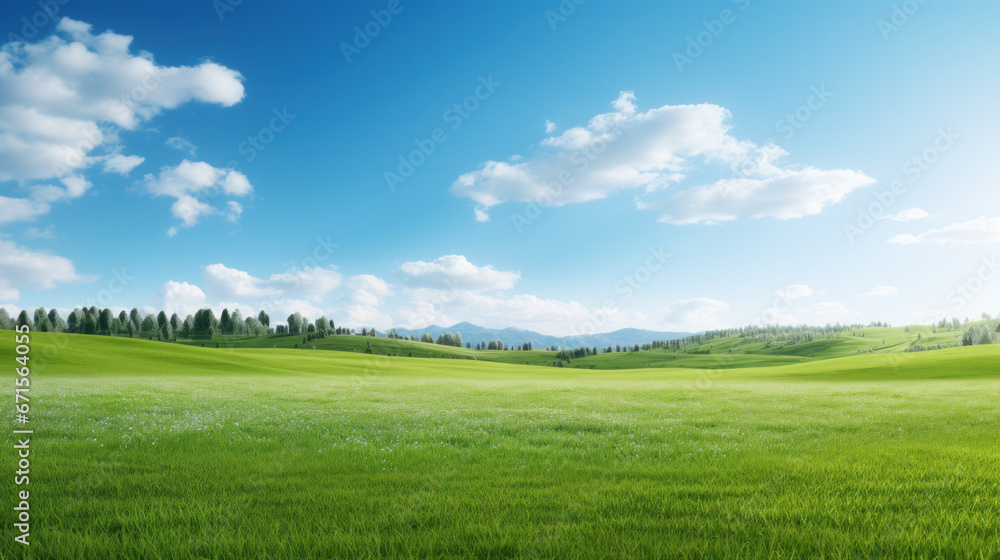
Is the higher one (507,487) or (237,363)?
(507,487)

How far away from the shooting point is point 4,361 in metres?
52.6

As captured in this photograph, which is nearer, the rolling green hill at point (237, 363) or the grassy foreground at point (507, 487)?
the grassy foreground at point (507, 487)

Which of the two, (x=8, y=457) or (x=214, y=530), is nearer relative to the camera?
(x=214, y=530)

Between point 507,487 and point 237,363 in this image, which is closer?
point 507,487

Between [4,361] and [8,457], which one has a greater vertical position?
[8,457]

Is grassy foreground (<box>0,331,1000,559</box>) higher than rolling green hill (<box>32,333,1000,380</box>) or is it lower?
higher

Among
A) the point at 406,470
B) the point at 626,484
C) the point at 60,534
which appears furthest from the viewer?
the point at 406,470

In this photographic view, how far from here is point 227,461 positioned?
935cm

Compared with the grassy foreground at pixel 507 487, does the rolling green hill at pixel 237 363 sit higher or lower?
lower

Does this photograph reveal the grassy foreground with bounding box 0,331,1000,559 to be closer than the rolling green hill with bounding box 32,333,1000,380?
Yes

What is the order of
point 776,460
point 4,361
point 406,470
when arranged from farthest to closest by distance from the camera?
1. point 4,361
2. point 776,460
3. point 406,470

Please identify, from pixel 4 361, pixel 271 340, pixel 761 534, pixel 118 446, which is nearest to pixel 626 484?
pixel 761 534

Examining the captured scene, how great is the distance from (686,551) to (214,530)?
5.65 metres

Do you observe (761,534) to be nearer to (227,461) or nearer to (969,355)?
(227,461)
